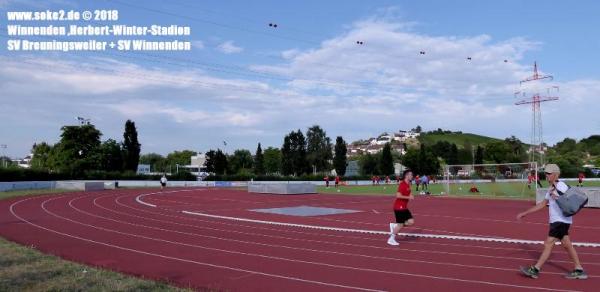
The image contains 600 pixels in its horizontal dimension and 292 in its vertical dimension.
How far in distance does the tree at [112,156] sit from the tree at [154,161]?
241ft

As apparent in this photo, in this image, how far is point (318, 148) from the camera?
114 m

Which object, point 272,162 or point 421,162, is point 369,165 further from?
A: point 272,162

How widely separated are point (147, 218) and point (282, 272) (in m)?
11.5

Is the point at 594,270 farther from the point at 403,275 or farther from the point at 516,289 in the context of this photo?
the point at 403,275

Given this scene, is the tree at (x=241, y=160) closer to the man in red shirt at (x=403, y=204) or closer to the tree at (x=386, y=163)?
the tree at (x=386, y=163)

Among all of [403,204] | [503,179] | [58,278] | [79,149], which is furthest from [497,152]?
[58,278]

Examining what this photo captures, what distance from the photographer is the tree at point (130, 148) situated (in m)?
79.8

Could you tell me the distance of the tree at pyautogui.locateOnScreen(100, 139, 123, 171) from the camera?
88044 mm

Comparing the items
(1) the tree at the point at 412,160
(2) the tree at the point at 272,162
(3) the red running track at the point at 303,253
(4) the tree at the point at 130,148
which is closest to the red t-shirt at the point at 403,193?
(3) the red running track at the point at 303,253

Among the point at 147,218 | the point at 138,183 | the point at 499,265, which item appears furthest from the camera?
the point at 138,183

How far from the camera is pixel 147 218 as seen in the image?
19.0 m

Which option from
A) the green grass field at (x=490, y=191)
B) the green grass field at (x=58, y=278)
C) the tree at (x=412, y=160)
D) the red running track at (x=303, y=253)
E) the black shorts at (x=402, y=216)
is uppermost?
the tree at (x=412, y=160)

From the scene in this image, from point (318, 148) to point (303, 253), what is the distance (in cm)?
10348

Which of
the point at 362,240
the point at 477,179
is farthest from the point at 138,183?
the point at 362,240
